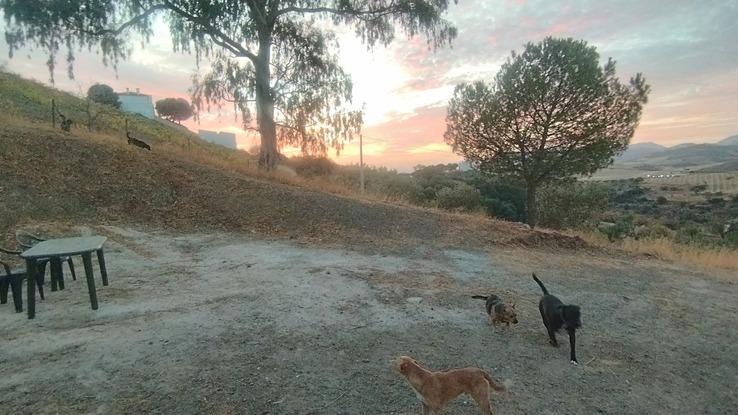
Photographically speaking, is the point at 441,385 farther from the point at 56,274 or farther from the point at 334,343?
the point at 56,274

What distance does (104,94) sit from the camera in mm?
40875

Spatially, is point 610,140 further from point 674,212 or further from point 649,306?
point 674,212

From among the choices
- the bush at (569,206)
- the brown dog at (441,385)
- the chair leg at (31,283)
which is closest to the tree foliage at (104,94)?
the bush at (569,206)

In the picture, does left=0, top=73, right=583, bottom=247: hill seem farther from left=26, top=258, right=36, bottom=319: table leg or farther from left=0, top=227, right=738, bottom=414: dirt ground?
left=26, top=258, right=36, bottom=319: table leg

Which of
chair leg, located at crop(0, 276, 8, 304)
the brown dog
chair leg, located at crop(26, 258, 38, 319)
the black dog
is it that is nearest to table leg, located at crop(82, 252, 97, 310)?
chair leg, located at crop(26, 258, 38, 319)

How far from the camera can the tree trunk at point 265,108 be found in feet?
56.2

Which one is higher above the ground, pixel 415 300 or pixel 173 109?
pixel 173 109

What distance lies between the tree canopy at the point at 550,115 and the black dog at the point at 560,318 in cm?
1405

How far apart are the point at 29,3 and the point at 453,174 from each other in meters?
33.8

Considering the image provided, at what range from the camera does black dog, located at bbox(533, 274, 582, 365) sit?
14.9 feet

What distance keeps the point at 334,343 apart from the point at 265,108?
14599mm

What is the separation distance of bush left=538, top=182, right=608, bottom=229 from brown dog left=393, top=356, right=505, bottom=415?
26.0 metres

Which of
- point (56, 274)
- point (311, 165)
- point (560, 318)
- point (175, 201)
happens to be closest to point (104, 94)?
point (311, 165)

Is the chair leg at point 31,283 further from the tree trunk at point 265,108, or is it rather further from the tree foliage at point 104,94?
the tree foliage at point 104,94
